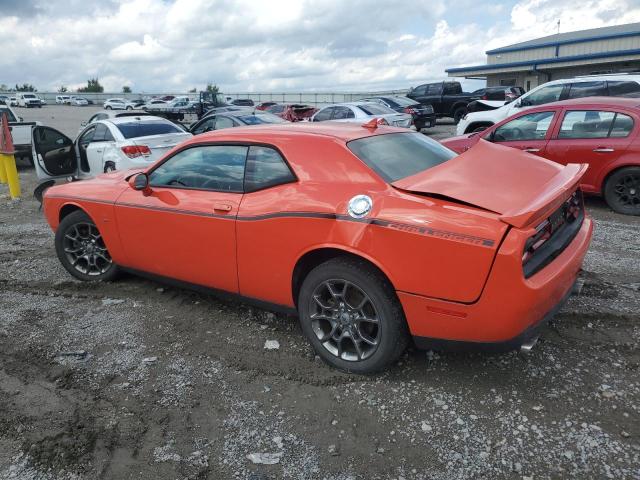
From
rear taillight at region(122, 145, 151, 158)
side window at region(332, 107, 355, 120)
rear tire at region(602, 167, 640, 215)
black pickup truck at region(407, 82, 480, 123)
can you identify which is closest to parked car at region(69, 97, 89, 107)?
black pickup truck at region(407, 82, 480, 123)

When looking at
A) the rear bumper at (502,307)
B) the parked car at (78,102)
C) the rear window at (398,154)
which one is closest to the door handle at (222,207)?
the rear window at (398,154)

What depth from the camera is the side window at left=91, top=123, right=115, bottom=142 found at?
374 inches

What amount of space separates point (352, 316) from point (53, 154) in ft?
24.8

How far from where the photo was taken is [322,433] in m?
2.81

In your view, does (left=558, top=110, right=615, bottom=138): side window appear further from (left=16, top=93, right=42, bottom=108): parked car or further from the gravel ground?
(left=16, top=93, right=42, bottom=108): parked car

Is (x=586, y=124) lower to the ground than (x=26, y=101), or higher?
lower

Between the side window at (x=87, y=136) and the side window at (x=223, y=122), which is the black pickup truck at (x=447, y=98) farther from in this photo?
the side window at (x=87, y=136)

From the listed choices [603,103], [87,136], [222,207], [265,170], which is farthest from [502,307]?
[87,136]

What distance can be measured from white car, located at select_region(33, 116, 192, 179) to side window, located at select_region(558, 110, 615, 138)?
243 inches

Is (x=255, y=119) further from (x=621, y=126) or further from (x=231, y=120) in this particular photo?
(x=621, y=126)

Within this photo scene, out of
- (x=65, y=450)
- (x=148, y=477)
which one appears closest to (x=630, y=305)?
(x=148, y=477)

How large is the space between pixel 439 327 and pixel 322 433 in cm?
88

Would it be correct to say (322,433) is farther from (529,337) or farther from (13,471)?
(13,471)

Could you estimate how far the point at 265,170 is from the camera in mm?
3596
